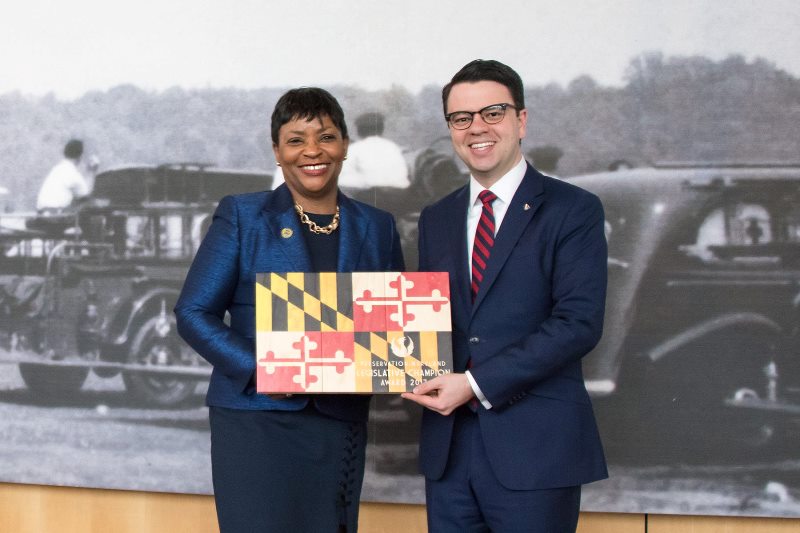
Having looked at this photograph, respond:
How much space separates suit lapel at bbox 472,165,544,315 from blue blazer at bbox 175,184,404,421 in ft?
Result: 1.15

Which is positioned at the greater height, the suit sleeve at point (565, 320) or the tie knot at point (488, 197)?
the tie knot at point (488, 197)

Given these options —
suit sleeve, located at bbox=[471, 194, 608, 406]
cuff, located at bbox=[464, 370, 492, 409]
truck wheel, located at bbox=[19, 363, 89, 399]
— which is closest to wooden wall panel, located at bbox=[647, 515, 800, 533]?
suit sleeve, located at bbox=[471, 194, 608, 406]

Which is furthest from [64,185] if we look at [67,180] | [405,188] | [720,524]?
[720,524]

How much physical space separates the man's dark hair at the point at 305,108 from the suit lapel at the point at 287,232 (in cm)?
17

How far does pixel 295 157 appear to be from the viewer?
1.90m

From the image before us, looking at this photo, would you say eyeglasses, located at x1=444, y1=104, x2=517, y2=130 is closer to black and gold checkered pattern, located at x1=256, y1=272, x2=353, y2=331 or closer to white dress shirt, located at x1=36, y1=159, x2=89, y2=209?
black and gold checkered pattern, located at x1=256, y1=272, x2=353, y2=331

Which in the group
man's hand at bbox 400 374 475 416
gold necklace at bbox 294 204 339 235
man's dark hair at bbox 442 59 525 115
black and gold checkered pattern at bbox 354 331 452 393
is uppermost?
man's dark hair at bbox 442 59 525 115

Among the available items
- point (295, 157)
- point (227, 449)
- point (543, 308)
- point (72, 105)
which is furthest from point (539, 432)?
point (72, 105)

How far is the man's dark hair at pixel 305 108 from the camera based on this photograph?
1916mm

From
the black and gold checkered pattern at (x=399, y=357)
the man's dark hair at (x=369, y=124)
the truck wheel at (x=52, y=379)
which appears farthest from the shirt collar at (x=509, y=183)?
the truck wheel at (x=52, y=379)

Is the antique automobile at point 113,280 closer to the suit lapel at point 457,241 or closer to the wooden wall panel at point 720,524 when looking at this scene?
the suit lapel at point 457,241

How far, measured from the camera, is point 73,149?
3.00 metres

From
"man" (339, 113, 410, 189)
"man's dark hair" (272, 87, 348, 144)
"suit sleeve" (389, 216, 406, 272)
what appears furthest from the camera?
"man" (339, 113, 410, 189)

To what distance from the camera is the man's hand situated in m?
1.71
